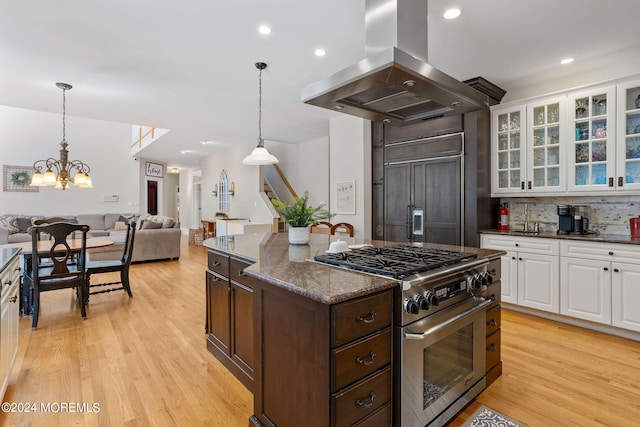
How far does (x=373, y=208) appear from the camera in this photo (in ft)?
16.6

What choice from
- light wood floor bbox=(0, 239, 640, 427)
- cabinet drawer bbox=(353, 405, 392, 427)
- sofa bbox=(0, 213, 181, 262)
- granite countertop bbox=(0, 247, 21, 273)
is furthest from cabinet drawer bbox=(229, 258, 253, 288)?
sofa bbox=(0, 213, 181, 262)

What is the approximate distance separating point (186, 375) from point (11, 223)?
7.08 m

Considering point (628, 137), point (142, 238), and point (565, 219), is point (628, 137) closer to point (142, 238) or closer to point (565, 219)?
point (565, 219)

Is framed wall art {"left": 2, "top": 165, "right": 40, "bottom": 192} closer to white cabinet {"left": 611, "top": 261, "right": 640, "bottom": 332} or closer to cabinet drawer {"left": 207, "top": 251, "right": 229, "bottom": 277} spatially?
cabinet drawer {"left": 207, "top": 251, "right": 229, "bottom": 277}

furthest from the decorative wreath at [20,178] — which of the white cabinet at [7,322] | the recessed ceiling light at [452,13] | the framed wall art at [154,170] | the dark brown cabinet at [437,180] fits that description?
the recessed ceiling light at [452,13]

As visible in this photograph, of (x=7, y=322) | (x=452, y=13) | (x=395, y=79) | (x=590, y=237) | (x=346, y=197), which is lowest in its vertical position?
(x=7, y=322)

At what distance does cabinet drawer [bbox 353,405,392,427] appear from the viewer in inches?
54.0

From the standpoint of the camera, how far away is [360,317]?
1.34m

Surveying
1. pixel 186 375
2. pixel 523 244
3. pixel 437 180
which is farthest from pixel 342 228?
pixel 186 375

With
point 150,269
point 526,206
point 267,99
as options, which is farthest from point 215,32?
point 150,269

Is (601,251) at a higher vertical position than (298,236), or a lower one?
lower

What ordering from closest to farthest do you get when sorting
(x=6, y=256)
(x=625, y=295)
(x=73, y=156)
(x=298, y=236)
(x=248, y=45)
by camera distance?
(x=6, y=256) → (x=298, y=236) → (x=625, y=295) → (x=248, y=45) → (x=73, y=156)

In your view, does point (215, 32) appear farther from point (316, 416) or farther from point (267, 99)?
point (316, 416)

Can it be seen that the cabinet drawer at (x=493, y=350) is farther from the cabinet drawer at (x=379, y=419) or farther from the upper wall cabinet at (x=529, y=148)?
the upper wall cabinet at (x=529, y=148)
